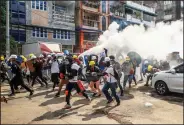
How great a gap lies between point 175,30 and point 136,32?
4.63m

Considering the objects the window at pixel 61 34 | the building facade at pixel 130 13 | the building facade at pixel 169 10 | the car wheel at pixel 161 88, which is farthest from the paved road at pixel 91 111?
the building facade at pixel 169 10

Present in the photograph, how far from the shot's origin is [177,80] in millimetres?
9008

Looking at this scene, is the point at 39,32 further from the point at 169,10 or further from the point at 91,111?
the point at 169,10

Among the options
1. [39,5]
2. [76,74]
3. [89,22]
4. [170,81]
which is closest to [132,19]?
[89,22]

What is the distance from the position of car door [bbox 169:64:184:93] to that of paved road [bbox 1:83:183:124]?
1.19 ft

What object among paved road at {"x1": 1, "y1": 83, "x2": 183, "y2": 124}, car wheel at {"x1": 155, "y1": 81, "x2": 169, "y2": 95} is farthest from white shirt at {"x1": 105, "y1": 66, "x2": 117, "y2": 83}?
car wheel at {"x1": 155, "y1": 81, "x2": 169, "y2": 95}

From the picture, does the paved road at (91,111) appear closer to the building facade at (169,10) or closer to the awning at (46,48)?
the awning at (46,48)

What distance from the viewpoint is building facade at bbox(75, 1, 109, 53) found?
101ft

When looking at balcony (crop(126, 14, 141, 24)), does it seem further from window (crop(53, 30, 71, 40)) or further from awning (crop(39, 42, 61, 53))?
awning (crop(39, 42, 61, 53))

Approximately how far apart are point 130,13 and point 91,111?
113 ft

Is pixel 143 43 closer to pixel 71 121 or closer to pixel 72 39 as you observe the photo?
pixel 72 39

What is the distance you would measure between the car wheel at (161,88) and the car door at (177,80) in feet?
0.90

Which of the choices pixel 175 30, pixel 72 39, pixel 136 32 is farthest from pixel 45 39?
pixel 175 30

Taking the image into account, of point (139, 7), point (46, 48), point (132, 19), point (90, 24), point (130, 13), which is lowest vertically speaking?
point (46, 48)
